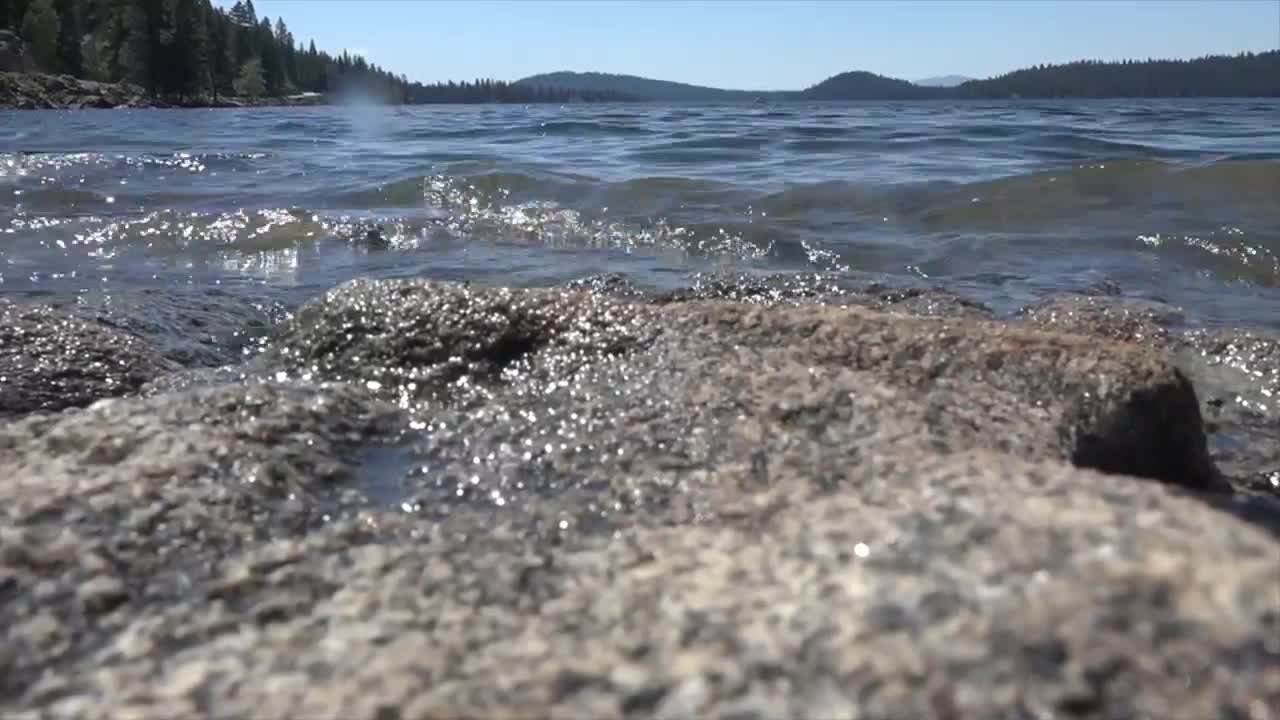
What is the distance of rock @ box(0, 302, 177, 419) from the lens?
3.27 m

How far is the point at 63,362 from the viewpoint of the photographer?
3.47 m

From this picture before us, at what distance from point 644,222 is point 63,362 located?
559cm

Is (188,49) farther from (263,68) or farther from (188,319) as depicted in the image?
(188,319)

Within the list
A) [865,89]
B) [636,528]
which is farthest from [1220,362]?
[865,89]

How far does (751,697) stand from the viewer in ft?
4.18

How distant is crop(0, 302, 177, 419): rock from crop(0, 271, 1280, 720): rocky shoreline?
25 millimetres

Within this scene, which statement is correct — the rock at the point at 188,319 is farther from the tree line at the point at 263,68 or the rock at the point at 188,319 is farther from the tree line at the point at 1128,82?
the tree line at the point at 1128,82

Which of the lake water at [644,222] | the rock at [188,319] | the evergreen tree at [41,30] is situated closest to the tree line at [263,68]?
the evergreen tree at [41,30]

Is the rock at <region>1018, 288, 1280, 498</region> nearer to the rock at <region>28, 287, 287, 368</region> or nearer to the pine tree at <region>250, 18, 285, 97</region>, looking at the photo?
the rock at <region>28, 287, 287, 368</region>

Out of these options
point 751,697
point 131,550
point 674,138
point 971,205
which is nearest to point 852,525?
point 751,697

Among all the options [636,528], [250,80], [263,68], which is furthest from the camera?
[263,68]

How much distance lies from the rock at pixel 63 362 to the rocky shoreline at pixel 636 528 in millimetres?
25

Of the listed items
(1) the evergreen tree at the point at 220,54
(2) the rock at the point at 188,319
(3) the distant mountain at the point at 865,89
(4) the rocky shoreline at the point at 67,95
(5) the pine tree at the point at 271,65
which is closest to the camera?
(2) the rock at the point at 188,319

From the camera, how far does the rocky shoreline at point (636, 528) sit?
130 centimetres
